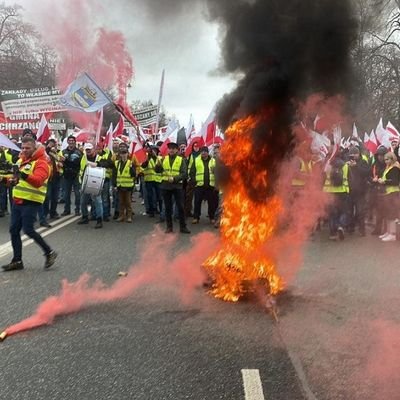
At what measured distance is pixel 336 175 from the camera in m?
10.2

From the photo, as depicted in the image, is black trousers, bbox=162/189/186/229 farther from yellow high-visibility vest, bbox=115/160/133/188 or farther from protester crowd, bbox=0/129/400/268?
yellow high-visibility vest, bbox=115/160/133/188

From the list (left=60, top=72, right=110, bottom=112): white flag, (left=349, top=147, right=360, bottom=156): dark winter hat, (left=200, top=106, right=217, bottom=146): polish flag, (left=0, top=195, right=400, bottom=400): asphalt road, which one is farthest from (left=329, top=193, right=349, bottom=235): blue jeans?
(left=60, top=72, right=110, bottom=112): white flag

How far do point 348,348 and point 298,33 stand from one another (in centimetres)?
306

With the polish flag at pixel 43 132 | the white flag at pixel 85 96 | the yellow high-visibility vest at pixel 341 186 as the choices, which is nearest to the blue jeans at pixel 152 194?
the white flag at pixel 85 96

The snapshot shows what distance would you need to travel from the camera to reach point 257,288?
548cm

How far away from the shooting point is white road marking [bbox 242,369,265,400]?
130 inches

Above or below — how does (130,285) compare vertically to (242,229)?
below

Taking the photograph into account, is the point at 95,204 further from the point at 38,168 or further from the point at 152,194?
the point at 38,168

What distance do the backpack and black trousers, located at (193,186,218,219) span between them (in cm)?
268

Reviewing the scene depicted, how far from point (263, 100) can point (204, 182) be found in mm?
6325

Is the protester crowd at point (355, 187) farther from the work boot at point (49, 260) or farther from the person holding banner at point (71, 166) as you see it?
the person holding banner at point (71, 166)

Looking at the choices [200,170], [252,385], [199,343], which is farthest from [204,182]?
[252,385]

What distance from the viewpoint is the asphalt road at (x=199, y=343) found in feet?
11.2

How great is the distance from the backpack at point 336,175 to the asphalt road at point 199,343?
375cm
